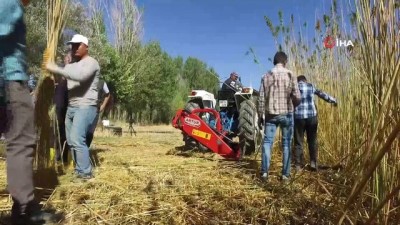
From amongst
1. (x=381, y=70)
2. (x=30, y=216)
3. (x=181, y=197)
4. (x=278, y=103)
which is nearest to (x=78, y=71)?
(x=181, y=197)

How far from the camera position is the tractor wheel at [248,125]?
6153mm

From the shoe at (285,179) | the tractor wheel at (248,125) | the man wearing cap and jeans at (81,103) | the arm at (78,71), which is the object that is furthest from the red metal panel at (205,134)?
the arm at (78,71)

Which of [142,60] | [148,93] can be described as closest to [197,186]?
[142,60]

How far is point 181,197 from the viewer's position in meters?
3.18

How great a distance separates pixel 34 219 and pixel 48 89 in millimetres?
1549

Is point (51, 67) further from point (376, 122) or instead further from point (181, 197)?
point (376, 122)

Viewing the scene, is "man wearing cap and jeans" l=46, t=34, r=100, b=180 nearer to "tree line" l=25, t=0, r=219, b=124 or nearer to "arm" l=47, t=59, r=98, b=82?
"arm" l=47, t=59, r=98, b=82

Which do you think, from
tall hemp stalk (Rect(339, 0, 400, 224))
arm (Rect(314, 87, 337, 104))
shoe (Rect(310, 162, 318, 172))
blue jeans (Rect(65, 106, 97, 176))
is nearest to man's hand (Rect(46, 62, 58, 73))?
blue jeans (Rect(65, 106, 97, 176))

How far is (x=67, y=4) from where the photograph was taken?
3.58 m

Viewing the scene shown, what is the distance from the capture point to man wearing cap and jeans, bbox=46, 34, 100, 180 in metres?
3.80

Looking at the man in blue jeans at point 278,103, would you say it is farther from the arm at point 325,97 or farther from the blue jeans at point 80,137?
the blue jeans at point 80,137

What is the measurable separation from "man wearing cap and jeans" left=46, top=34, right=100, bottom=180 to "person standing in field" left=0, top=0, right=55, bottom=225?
1375mm

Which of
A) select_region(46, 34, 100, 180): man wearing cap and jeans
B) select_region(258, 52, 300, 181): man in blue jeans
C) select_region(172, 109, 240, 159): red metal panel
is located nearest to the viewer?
select_region(46, 34, 100, 180): man wearing cap and jeans

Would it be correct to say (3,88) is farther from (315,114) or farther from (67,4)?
(315,114)
